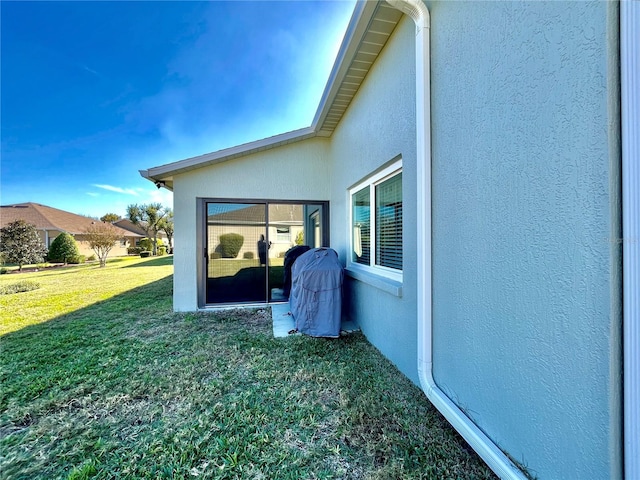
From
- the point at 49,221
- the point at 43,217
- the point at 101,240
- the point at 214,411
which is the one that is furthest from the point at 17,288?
the point at 43,217

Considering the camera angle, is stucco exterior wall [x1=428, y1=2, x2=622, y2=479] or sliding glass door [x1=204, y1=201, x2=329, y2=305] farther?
sliding glass door [x1=204, y1=201, x2=329, y2=305]

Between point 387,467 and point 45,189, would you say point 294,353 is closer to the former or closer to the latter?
point 387,467

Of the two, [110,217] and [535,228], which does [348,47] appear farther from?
[110,217]

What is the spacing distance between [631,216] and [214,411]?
3.10m

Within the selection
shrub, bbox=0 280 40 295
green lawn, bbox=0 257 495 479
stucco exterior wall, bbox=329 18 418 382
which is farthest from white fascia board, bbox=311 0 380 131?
shrub, bbox=0 280 40 295

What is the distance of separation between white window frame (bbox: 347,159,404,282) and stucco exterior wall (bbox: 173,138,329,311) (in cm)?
158

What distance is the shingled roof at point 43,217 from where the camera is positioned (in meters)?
21.5

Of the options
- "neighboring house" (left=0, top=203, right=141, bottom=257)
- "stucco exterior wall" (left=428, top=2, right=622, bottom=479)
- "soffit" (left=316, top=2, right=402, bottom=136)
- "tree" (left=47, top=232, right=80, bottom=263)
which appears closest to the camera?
"stucco exterior wall" (left=428, top=2, right=622, bottom=479)

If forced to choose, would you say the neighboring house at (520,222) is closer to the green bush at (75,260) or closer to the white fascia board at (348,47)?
the white fascia board at (348,47)

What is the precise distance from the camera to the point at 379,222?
156 inches

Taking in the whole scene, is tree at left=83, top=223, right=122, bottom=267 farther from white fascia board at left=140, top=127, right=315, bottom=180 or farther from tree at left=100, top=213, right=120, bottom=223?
tree at left=100, top=213, right=120, bottom=223

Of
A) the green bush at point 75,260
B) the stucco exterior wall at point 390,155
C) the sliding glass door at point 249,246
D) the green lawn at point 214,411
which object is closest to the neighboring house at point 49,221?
the green bush at point 75,260

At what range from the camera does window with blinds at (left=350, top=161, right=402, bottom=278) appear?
11.3 feet

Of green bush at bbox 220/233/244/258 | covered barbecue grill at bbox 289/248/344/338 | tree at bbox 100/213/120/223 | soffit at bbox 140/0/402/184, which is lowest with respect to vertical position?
covered barbecue grill at bbox 289/248/344/338
